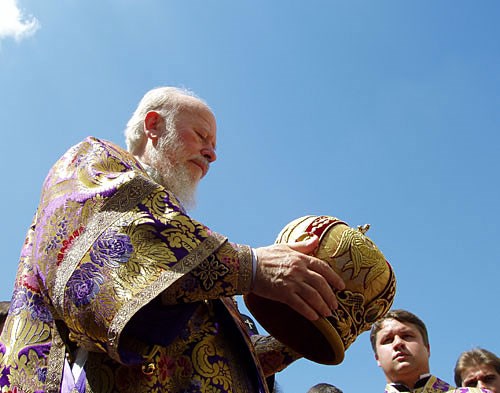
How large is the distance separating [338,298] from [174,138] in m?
1.41

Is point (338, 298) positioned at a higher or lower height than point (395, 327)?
lower

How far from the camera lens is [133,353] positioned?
88.4 inches

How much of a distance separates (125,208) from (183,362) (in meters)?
0.63

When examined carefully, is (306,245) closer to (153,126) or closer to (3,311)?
(153,126)

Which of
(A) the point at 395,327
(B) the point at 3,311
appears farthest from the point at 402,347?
(B) the point at 3,311

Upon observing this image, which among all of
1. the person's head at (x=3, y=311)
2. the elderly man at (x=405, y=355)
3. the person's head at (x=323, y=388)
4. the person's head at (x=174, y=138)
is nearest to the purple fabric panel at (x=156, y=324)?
the person's head at (x=174, y=138)

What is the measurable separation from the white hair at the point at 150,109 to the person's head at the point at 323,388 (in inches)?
130

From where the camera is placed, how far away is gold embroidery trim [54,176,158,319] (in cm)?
230

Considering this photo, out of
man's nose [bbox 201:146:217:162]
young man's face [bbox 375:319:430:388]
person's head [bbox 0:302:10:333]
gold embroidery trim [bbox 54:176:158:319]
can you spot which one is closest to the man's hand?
gold embroidery trim [bbox 54:176:158:319]

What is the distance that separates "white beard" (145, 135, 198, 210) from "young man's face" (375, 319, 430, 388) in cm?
247

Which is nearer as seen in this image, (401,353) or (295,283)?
(295,283)

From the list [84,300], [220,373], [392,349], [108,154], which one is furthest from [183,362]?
[392,349]

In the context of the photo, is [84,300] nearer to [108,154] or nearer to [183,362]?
[183,362]

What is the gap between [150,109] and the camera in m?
3.70
